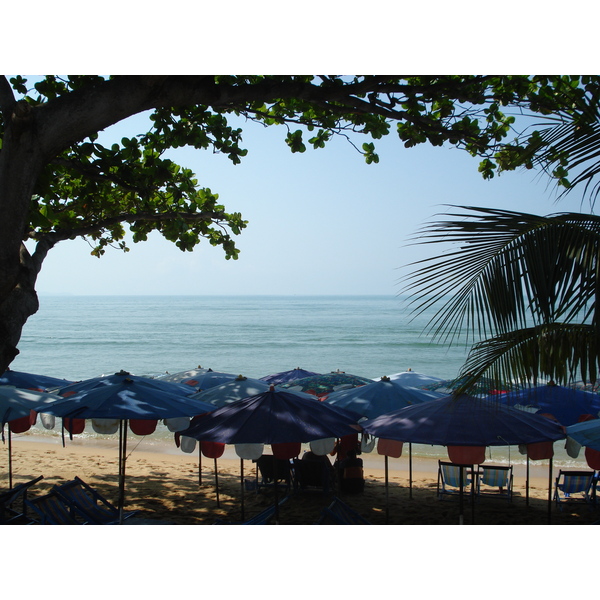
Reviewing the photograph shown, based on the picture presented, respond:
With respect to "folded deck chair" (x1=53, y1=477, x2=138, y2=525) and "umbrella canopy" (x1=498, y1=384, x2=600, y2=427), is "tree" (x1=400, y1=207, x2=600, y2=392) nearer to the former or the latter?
"umbrella canopy" (x1=498, y1=384, x2=600, y2=427)

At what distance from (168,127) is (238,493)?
596 cm

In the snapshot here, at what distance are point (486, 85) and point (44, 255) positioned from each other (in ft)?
18.0

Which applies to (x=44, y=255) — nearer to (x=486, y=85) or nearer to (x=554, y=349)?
(x=554, y=349)

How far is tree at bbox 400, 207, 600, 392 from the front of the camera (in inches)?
149

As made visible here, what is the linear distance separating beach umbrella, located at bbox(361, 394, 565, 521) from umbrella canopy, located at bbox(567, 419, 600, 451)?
134mm

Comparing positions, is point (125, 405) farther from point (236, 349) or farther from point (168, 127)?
point (236, 349)

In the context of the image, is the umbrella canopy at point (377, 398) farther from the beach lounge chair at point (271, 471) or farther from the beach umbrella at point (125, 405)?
the beach umbrella at point (125, 405)

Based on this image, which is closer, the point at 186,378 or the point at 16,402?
the point at 16,402

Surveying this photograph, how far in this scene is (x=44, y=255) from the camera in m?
5.91

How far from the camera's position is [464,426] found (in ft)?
18.8

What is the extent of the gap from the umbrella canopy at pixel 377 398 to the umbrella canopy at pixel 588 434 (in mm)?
2699

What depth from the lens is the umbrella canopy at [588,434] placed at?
18.4ft

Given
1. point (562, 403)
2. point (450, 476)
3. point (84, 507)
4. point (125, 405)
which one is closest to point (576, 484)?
point (562, 403)

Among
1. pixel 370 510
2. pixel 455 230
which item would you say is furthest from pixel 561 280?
pixel 370 510
